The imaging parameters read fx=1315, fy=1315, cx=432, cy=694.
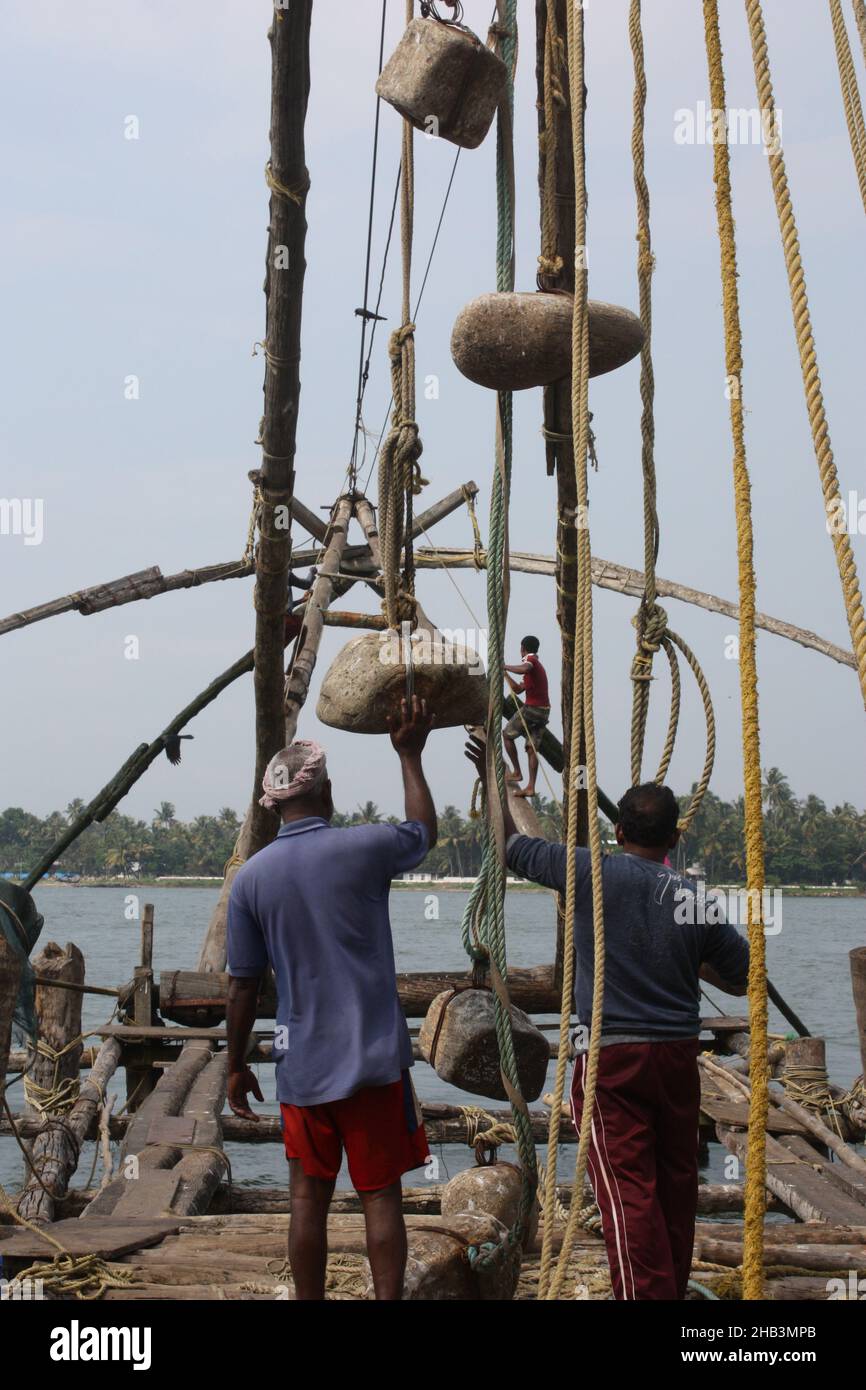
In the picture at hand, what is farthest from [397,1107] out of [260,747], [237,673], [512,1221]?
[237,673]

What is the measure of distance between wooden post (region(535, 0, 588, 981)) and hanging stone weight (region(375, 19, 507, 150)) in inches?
50.6

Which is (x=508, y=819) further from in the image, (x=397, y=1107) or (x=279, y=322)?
(x=279, y=322)

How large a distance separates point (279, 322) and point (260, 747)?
3157mm

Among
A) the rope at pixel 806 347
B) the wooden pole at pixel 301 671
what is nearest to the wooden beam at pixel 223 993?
the wooden pole at pixel 301 671

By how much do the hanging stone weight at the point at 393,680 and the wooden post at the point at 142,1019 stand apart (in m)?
7.46

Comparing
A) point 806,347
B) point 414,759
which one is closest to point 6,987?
point 414,759

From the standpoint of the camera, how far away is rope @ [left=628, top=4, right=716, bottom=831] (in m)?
3.67

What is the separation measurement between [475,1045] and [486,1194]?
37.9 inches

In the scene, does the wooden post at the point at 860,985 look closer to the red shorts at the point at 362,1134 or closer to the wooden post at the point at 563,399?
the red shorts at the point at 362,1134

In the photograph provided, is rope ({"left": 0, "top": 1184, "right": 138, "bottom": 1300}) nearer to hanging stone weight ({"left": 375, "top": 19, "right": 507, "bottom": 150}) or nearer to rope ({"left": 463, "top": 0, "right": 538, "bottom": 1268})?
rope ({"left": 463, "top": 0, "right": 538, "bottom": 1268})

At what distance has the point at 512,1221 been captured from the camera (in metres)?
4.52

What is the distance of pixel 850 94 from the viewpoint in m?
2.96

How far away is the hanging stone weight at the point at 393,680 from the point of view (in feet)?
13.0

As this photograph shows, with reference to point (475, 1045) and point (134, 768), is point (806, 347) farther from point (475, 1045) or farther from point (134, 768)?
point (134, 768)
